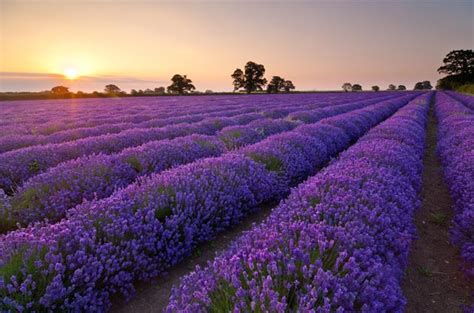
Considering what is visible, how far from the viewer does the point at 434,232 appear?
4.31 metres

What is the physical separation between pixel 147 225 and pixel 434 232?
3842 millimetres

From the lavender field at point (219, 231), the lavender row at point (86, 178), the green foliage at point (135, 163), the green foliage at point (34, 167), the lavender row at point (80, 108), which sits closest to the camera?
the lavender field at point (219, 231)

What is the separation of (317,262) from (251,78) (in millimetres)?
81572

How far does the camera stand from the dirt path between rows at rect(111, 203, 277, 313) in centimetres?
281

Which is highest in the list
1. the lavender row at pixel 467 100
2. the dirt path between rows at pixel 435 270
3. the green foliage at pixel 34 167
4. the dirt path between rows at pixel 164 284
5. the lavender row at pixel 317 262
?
the lavender row at pixel 317 262

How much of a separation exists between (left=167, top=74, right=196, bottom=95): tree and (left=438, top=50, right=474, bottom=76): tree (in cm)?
6024

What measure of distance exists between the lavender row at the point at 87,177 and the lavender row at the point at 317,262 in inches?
94.8

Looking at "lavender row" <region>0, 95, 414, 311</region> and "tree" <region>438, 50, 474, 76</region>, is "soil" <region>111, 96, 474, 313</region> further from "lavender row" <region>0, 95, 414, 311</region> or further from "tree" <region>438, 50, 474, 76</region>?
"tree" <region>438, 50, 474, 76</region>

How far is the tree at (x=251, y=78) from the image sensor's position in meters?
80.9

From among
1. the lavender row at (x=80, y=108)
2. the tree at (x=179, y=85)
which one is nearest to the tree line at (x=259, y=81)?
the tree at (x=179, y=85)

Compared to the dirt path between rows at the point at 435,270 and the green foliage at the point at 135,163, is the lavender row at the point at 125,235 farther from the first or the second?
the dirt path between rows at the point at 435,270

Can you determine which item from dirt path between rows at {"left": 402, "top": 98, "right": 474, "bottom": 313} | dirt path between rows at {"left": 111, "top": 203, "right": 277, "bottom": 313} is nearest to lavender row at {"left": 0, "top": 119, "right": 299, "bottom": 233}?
dirt path between rows at {"left": 111, "top": 203, "right": 277, "bottom": 313}

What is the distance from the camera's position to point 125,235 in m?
3.02

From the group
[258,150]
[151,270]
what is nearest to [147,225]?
[151,270]
